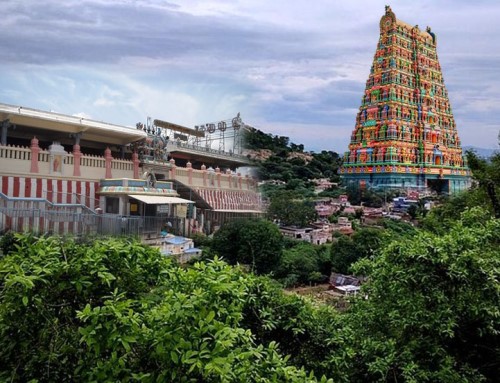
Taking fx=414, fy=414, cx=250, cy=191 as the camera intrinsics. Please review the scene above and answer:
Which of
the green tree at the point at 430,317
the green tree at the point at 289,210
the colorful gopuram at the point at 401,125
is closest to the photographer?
the green tree at the point at 430,317

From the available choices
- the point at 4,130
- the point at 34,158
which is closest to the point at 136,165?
the point at 34,158

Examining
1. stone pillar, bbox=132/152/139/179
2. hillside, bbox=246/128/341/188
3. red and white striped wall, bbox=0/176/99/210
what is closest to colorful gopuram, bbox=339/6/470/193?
hillside, bbox=246/128/341/188

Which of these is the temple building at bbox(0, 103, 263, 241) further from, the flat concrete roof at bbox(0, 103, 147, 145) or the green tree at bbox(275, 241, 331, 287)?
the green tree at bbox(275, 241, 331, 287)

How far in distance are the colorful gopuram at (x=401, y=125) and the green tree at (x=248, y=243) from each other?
13010mm

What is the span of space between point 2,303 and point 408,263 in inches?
139

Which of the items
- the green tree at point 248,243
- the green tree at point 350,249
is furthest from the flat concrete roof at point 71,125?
the green tree at point 350,249

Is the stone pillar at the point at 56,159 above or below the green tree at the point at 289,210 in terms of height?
above

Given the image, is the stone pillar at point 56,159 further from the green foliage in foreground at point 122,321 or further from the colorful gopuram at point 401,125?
the colorful gopuram at point 401,125

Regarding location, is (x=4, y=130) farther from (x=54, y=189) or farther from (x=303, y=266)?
(x=303, y=266)

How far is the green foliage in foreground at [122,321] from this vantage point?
7.06 feet

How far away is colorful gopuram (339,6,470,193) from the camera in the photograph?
25.5 meters

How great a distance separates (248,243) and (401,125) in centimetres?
1678

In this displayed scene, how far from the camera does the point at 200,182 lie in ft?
48.7

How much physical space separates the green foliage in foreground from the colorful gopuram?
23625 mm
